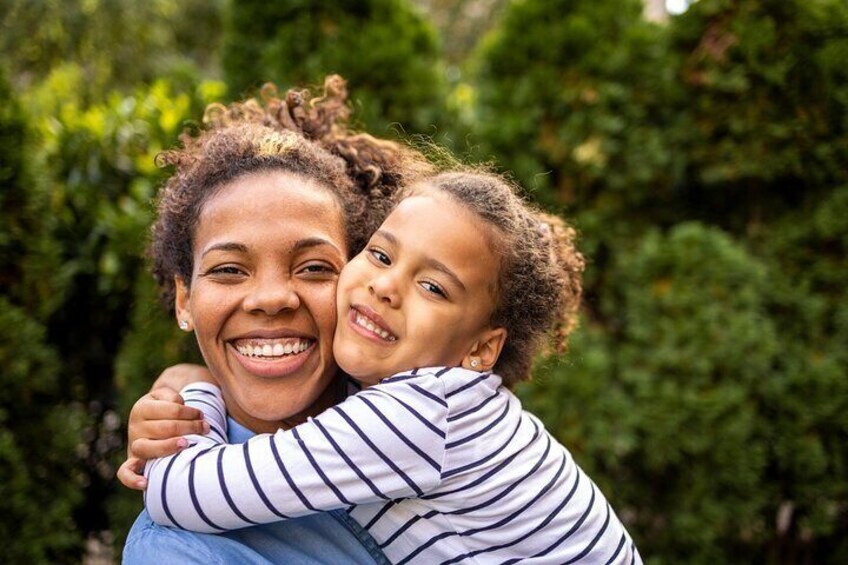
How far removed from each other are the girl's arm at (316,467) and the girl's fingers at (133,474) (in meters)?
0.06

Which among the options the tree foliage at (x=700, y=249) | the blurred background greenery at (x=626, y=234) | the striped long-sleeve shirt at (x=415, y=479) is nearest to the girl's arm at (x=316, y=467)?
the striped long-sleeve shirt at (x=415, y=479)

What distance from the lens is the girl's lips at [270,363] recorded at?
194 cm

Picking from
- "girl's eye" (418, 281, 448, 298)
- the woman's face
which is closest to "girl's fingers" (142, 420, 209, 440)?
the woman's face

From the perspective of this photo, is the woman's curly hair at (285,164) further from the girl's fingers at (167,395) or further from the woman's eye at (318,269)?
the girl's fingers at (167,395)

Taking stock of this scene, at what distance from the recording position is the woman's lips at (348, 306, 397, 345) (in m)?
1.92

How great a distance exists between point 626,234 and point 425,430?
106 inches

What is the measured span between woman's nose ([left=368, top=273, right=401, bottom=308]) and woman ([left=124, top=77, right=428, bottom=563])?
0.14 m

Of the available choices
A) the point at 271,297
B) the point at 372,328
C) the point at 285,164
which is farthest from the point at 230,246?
the point at 372,328

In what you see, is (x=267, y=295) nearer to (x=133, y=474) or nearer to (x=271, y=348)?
(x=271, y=348)

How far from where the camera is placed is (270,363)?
194 centimetres

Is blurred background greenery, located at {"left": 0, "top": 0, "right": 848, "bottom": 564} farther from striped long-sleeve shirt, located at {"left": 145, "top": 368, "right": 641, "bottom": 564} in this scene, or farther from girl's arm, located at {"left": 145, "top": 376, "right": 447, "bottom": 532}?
girl's arm, located at {"left": 145, "top": 376, "right": 447, "bottom": 532}

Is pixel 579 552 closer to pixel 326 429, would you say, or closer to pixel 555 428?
pixel 326 429

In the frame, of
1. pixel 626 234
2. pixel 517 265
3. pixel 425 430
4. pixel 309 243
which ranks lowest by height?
pixel 626 234

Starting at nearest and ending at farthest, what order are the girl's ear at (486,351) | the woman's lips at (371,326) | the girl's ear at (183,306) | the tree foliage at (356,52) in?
the woman's lips at (371,326)
the girl's ear at (486,351)
the girl's ear at (183,306)
the tree foliage at (356,52)
